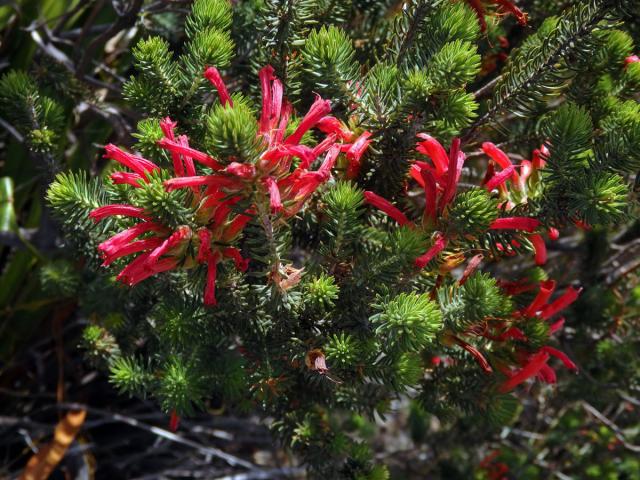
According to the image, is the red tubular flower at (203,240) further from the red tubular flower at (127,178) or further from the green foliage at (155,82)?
the green foliage at (155,82)

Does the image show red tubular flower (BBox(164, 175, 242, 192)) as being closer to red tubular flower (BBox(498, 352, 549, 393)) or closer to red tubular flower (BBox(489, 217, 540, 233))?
red tubular flower (BBox(489, 217, 540, 233))

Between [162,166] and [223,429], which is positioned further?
[223,429]

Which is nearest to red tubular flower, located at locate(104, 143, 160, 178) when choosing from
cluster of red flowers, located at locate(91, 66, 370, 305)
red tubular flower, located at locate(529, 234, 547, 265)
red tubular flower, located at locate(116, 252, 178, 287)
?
cluster of red flowers, located at locate(91, 66, 370, 305)

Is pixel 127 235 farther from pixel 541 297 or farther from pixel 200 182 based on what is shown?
pixel 541 297

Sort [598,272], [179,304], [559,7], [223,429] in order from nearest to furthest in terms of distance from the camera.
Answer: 1. [179,304]
2. [559,7]
3. [598,272]
4. [223,429]

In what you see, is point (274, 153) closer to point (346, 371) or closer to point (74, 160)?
point (346, 371)

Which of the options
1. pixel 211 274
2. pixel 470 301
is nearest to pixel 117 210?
pixel 211 274

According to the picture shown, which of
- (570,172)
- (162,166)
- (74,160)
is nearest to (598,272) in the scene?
(570,172)
